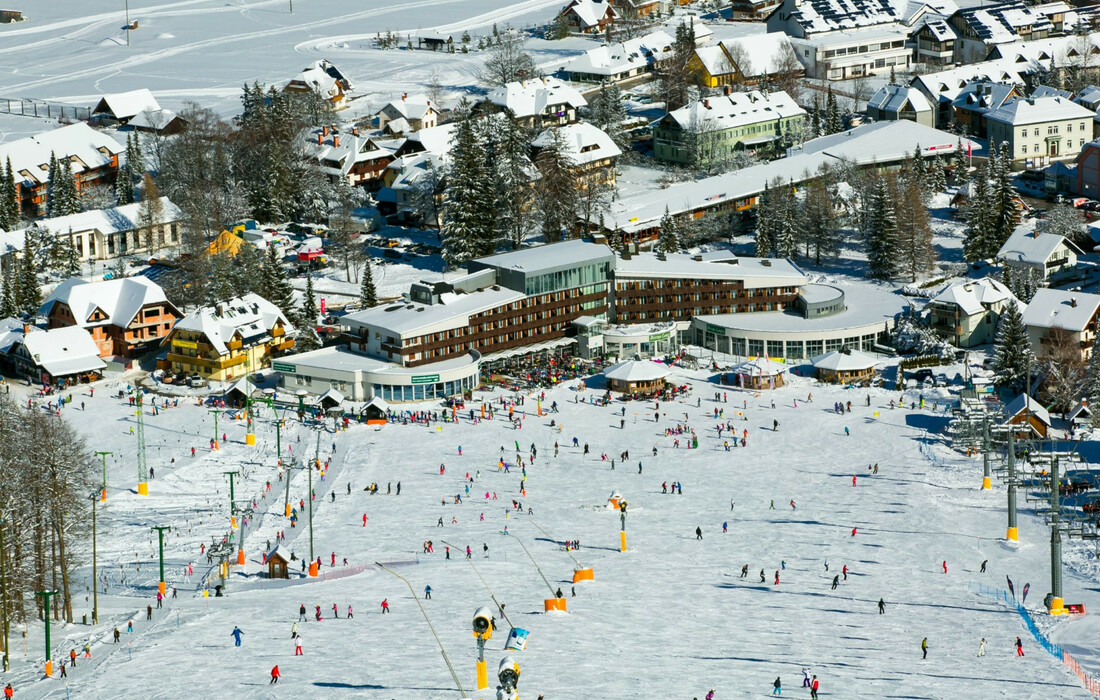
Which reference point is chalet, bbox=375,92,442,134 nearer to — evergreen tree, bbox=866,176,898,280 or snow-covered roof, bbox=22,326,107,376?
evergreen tree, bbox=866,176,898,280

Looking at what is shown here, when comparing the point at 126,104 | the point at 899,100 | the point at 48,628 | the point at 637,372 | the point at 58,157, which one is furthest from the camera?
the point at 126,104

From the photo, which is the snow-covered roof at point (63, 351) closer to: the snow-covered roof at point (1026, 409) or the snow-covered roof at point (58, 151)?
the snow-covered roof at point (58, 151)

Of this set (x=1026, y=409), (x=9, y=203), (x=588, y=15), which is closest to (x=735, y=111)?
(x=588, y=15)

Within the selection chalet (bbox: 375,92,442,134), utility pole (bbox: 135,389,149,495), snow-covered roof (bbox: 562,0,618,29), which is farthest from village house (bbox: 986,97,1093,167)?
utility pole (bbox: 135,389,149,495)

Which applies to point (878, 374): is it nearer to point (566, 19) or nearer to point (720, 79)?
point (720, 79)

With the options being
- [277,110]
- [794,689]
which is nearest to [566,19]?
[277,110]

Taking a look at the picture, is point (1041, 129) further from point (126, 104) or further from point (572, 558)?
point (126, 104)
